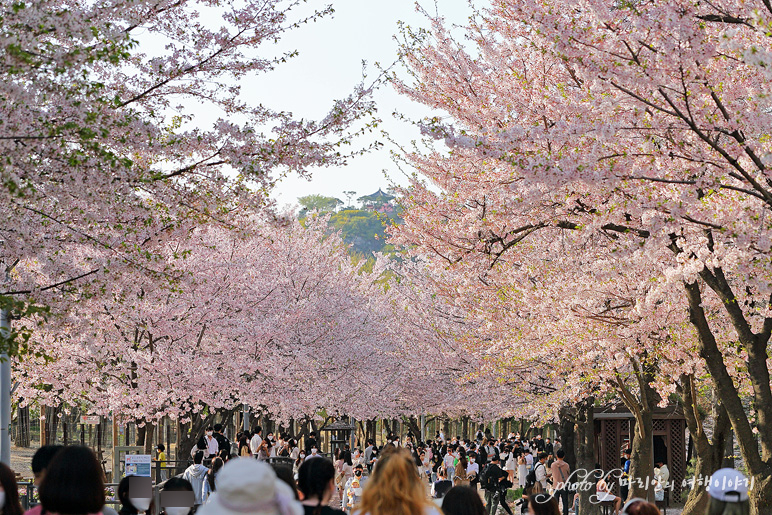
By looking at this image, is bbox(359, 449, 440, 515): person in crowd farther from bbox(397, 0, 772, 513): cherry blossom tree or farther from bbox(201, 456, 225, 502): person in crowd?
bbox(201, 456, 225, 502): person in crowd


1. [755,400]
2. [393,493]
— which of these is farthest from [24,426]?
[393,493]

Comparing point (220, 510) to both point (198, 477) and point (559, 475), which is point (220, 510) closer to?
point (198, 477)

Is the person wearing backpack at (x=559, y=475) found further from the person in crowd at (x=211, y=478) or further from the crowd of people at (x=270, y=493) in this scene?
the crowd of people at (x=270, y=493)

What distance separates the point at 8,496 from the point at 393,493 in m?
2.30

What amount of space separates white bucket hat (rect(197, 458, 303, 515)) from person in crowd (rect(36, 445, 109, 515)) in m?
0.82

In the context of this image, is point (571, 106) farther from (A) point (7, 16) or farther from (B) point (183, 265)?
(B) point (183, 265)

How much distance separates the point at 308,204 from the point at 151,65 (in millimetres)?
140706

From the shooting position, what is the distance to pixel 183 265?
2112cm

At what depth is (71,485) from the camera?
13.2 feet

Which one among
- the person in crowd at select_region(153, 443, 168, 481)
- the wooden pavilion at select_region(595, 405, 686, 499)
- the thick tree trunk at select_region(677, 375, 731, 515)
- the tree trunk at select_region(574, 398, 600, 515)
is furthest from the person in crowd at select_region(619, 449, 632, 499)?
the person in crowd at select_region(153, 443, 168, 481)

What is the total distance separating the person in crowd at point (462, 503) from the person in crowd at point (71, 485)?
1.80 m

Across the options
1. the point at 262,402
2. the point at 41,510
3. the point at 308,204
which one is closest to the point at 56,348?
the point at 262,402

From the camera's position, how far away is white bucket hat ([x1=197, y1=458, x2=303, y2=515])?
3.47 meters

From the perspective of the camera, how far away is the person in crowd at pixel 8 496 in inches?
188
